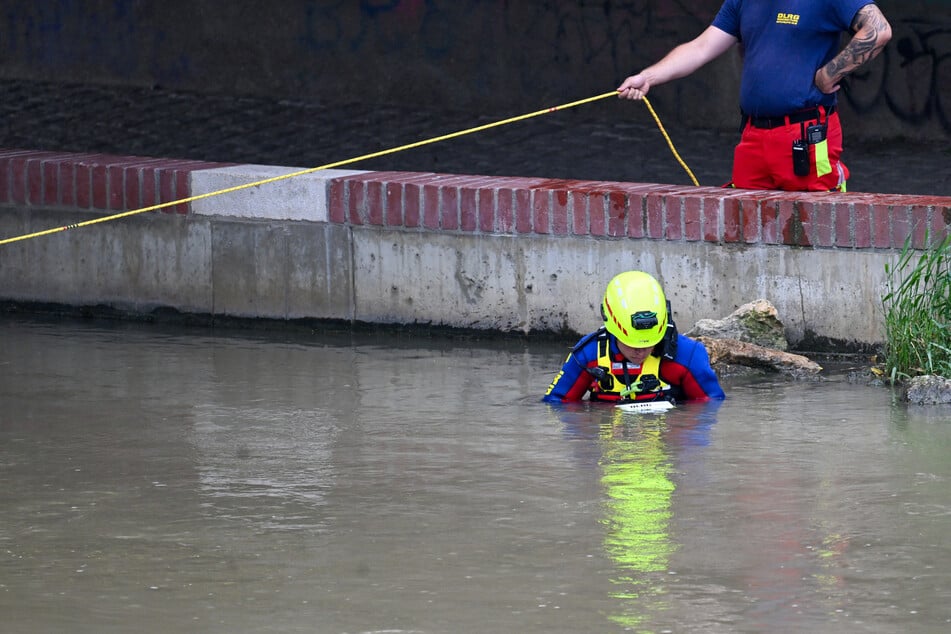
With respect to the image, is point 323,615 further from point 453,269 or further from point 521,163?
point 521,163

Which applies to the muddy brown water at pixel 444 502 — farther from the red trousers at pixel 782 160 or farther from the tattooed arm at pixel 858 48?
the tattooed arm at pixel 858 48

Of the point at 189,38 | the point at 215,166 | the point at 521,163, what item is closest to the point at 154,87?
the point at 189,38

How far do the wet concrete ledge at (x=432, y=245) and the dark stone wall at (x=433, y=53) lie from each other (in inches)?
242

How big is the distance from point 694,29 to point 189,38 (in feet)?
17.0

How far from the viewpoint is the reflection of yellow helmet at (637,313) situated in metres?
7.81

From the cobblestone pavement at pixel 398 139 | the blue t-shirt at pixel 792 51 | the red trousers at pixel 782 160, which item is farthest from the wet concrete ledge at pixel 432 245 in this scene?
the cobblestone pavement at pixel 398 139

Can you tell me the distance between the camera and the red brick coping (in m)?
8.70

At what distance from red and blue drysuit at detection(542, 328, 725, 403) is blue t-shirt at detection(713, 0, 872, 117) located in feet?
5.21

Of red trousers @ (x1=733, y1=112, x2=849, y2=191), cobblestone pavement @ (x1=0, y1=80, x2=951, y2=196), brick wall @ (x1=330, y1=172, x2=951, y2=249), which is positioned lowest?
brick wall @ (x1=330, y1=172, x2=951, y2=249)

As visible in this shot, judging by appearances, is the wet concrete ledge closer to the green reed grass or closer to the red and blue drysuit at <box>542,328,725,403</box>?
the green reed grass

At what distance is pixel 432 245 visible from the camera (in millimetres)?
9484

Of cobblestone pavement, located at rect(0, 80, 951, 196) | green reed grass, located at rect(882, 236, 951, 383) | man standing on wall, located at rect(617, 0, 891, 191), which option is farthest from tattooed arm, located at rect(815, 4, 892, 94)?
cobblestone pavement, located at rect(0, 80, 951, 196)

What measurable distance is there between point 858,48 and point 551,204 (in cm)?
168

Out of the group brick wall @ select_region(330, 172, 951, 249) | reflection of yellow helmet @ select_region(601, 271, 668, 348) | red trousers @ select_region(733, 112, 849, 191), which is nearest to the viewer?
reflection of yellow helmet @ select_region(601, 271, 668, 348)
